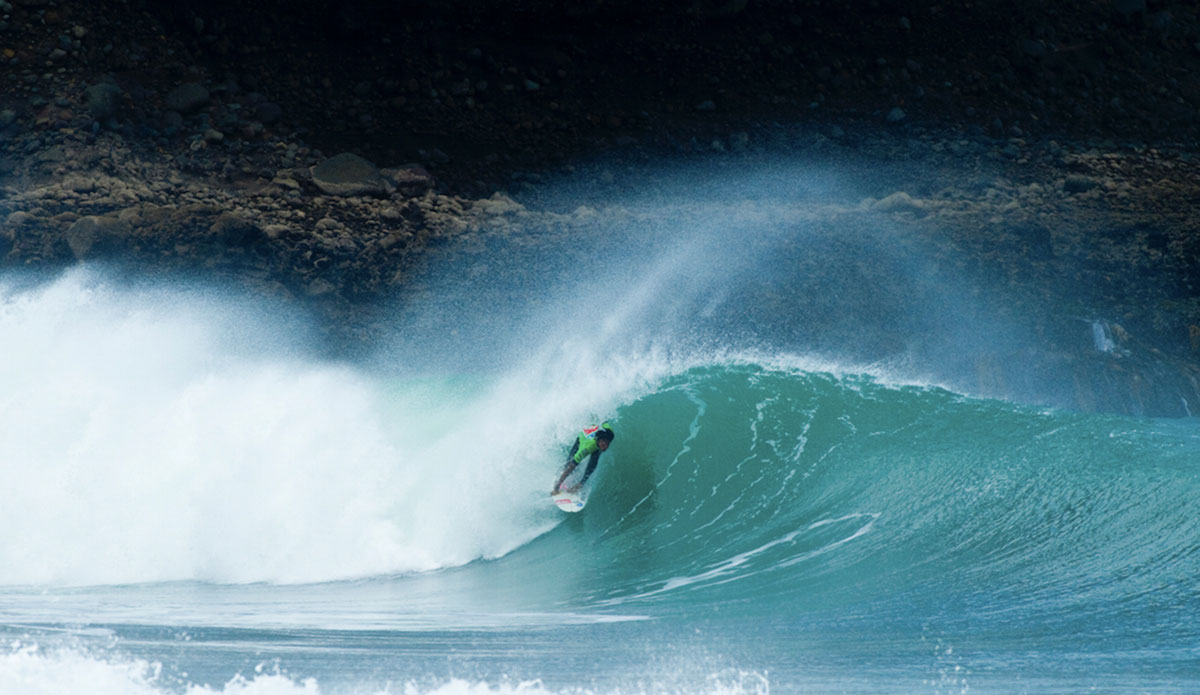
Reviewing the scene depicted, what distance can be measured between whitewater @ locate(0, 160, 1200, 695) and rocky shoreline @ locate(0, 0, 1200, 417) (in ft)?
5.91

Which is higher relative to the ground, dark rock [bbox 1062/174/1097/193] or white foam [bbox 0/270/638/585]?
dark rock [bbox 1062/174/1097/193]

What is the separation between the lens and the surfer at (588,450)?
9.84 m

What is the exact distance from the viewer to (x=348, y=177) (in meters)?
18.2

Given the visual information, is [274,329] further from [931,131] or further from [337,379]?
[931,131]

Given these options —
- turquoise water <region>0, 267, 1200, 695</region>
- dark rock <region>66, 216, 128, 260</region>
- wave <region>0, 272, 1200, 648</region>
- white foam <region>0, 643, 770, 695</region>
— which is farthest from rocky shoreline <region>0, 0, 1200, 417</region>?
white foam <region>0, 643, 770, 695</region>

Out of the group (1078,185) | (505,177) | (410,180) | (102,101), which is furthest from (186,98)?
(1078,185)

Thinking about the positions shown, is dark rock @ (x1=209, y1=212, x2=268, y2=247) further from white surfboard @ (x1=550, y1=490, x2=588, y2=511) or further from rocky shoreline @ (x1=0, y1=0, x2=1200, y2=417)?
white surfboard @ (x1=550, y1=490, x2=588, y2=511)

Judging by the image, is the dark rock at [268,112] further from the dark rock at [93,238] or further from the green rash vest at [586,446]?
the green rash vest at [586,446]

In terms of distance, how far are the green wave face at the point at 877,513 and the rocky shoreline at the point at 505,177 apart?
3.01m

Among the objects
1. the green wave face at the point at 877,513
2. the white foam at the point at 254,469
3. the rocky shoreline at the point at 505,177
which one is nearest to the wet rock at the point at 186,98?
the rocky shoreline at the point at 505,177

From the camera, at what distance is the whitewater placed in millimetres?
6941

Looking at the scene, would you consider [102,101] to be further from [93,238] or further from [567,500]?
[567,500]

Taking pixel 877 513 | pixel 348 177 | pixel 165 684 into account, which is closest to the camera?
pixel 165 684

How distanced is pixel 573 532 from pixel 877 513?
10.3 feet
